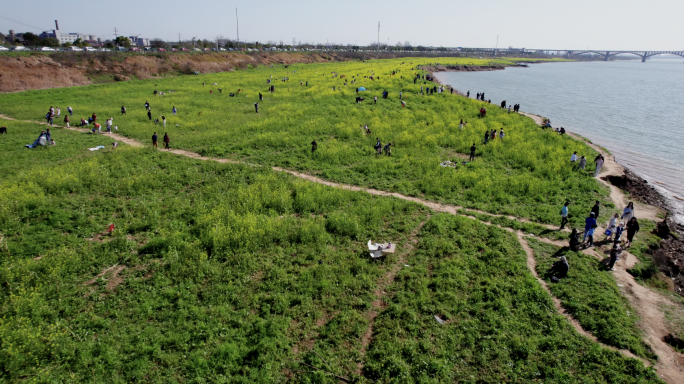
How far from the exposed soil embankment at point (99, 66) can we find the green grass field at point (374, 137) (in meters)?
5.92

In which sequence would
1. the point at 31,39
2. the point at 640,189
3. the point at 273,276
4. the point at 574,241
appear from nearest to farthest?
the point at 273,276
the point at 574,241
the point at 640,189
the point at 31,39

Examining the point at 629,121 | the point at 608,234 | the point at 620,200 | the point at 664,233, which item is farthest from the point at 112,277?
the point at 629,121

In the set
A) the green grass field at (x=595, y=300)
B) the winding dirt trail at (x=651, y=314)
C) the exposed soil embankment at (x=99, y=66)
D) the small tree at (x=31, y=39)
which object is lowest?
the winding dirt trail at (x=651, y=314)

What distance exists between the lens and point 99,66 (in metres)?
62.6

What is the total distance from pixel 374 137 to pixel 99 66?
2267 inches

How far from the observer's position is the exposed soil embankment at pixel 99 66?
50.8 meters

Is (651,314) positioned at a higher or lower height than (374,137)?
lower

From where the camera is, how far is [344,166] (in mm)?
23984

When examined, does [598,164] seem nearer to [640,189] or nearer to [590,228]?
[640,189]

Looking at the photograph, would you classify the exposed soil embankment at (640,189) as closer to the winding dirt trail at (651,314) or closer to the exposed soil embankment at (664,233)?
the exposed soil embankment at (664,233)

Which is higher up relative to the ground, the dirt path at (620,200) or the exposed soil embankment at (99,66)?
the exposed soil embankment at (99,66)

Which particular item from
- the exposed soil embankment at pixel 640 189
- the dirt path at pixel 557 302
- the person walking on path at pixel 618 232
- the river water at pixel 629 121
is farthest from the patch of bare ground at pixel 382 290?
the river water at pixel 629 121

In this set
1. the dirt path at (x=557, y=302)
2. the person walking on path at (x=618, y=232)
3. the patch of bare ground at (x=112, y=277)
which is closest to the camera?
the dirt path at (x=557, y=302)

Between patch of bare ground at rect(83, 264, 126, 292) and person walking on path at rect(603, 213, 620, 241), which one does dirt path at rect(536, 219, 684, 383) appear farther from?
patch of bare ground at rect(83, 264, 126, 292)
